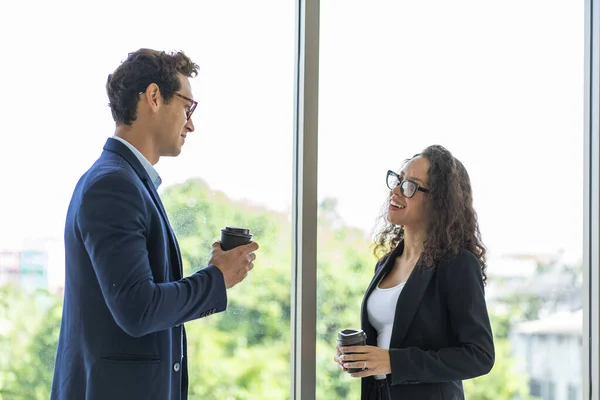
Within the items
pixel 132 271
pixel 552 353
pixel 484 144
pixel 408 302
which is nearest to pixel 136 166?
pixel 132 271

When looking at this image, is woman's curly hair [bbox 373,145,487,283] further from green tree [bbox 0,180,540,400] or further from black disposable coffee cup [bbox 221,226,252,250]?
black disposable coffee cup [bbox 221,226,252,250]

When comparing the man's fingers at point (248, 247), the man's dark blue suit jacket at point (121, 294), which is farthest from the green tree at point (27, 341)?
the man's fingers at point (248, 247)

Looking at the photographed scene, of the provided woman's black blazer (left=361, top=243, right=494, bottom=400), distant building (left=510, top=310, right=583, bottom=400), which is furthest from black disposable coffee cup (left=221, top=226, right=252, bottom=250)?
distant building (left=510, top=310, right=583, bottom=400)

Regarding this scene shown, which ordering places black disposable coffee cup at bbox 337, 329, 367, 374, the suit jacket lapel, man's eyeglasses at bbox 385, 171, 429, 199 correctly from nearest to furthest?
the suit jacket lapel, black disposable coffee cup at bbox 337, 329, 367, 374, man's eyeglasses at bbox 385, 171, 429, 199

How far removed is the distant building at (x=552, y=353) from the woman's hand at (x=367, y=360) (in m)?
0.88

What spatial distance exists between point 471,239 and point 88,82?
1.26 m

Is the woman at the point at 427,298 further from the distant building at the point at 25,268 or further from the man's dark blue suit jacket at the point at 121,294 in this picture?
the distant building at the point at 25,268

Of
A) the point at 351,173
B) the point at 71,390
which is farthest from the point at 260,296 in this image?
the point at 71,390

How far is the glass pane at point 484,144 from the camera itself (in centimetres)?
238

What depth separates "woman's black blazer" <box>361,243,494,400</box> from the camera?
1903 millimetres

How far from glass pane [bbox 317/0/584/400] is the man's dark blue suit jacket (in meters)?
0.88

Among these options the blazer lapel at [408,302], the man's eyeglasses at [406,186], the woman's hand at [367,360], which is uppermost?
the man's eyeglasses at [406,186]

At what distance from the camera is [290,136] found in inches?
92.0

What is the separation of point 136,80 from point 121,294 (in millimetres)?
549
